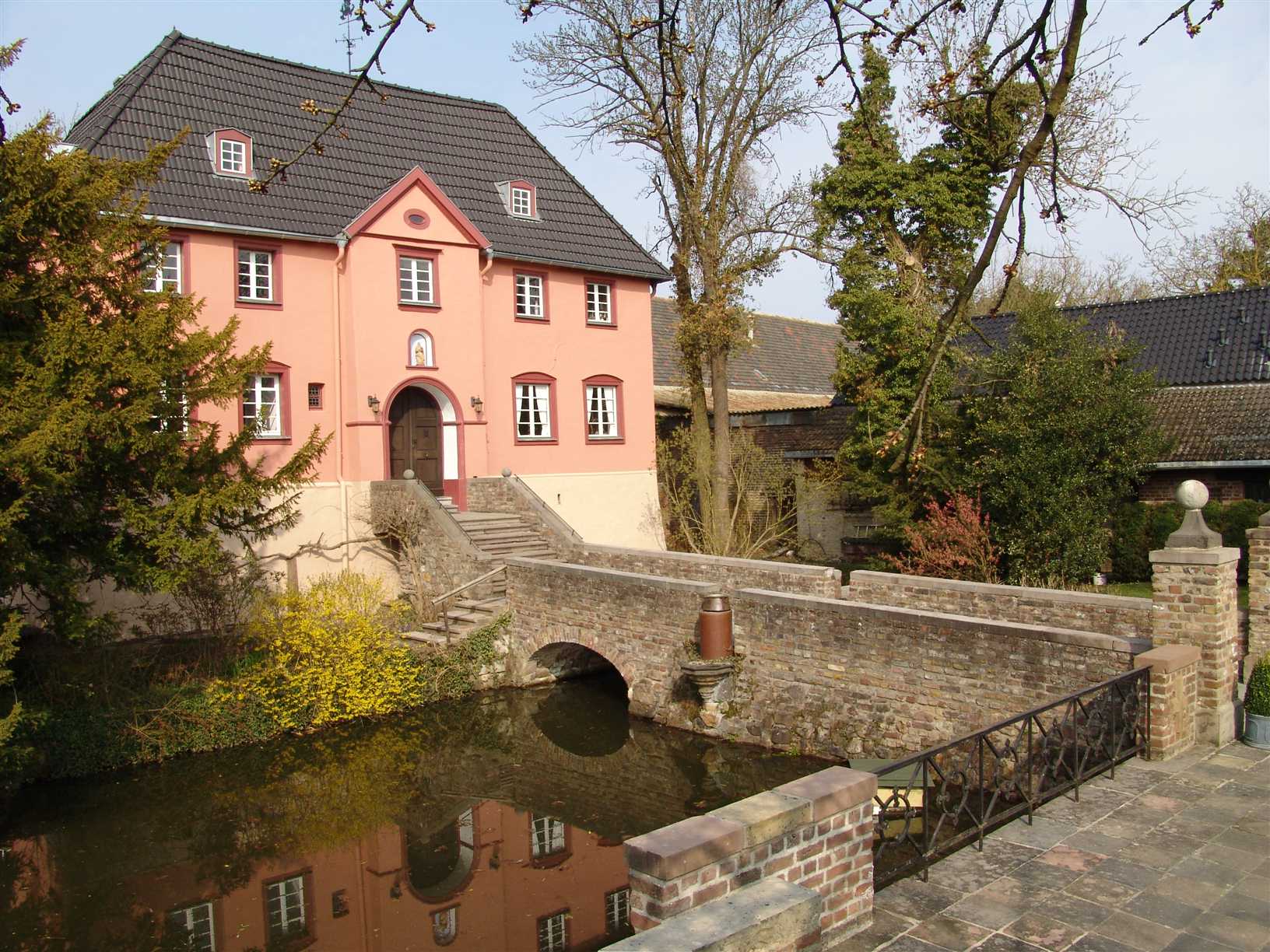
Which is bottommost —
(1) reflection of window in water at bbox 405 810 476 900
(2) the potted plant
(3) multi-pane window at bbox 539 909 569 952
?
(3) multi-pane window at bbox 539 909 569 952

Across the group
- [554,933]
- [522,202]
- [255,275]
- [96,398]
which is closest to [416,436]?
[255,275]

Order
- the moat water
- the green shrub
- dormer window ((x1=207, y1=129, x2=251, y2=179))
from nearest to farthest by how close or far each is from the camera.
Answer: the green shrub → the moat water → dormer window ((x1=207, y1=129, x2=251, y2=179))

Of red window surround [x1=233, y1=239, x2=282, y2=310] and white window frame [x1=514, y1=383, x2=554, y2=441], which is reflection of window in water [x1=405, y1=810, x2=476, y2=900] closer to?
red window surround [x1=233, y1=239, x2=282, y2=310]

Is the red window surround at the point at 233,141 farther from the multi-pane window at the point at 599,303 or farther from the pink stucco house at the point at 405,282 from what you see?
the multi-pane window at the point at 599,303

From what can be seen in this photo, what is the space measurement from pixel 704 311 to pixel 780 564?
29.0 feet

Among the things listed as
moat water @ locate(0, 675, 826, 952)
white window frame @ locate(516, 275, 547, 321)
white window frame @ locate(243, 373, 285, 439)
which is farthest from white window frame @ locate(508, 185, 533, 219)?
moat water @ locate(0, 675, 826, 952)

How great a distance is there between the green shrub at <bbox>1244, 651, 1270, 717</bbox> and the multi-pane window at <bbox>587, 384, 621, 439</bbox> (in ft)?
50.0

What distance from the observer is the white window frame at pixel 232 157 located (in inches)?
701

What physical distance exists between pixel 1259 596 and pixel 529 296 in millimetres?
14970

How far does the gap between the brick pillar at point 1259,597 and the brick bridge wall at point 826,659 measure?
256 centimetres

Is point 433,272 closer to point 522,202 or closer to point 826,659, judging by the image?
point 522,202

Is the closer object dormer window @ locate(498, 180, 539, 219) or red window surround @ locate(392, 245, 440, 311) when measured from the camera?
red window surround @ locate(392, 245, 440, 311)

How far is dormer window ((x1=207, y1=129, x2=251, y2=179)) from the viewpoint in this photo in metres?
17.8

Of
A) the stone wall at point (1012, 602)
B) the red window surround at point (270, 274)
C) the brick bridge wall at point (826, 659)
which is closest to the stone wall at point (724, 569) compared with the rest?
the stone wall at point (1012, 602)
